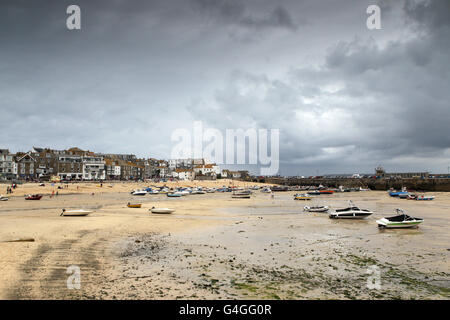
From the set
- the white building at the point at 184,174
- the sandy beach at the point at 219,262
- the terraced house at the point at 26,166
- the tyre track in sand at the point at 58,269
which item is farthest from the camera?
the white building at the point at 184,174

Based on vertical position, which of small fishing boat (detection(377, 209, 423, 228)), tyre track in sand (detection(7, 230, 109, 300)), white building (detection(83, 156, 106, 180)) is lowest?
small fishing boat (detection(377, 209, 423, 228))

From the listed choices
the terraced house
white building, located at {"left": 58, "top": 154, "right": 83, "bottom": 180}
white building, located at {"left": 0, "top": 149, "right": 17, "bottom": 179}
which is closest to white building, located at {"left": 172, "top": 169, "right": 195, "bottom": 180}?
white building, located at {"left": 58, "top": 154, "right": 83, "bottom": 180}

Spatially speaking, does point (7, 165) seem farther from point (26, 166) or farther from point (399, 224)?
point (399, 224)

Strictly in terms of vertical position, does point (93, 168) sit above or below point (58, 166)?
below

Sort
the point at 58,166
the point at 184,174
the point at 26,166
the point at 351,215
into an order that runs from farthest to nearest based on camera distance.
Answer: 1. the point at 184,174
2. the point at 58,166
3. the point at 26,166
4. the point at 351,215

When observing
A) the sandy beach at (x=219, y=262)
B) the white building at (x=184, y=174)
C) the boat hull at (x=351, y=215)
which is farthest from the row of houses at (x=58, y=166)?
the boat hull at (x=351, y=215)

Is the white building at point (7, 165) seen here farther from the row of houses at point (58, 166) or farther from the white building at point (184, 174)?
the white building at point (184, 174)

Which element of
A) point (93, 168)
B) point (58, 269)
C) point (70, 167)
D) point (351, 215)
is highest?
point (70, 167)

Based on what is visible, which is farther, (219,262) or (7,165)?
(7,165)

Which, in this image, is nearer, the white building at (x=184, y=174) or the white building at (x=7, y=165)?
→ the white building at (x=7, y=165)

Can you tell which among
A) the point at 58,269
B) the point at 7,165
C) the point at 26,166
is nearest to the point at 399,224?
the point at 58,269

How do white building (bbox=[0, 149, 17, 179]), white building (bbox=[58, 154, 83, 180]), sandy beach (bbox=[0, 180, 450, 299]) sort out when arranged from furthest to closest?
1. white building (bbox=[58, 154, 83, 180])
2. white building (bbox=[0, 149, 17, 179])
3. sandy beach (bbox=[0, 180, 450, 299])

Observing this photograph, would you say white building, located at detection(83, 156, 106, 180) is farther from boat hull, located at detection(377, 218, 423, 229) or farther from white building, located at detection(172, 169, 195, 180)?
boat hull, located at detection(377, 218, 423, 229)
